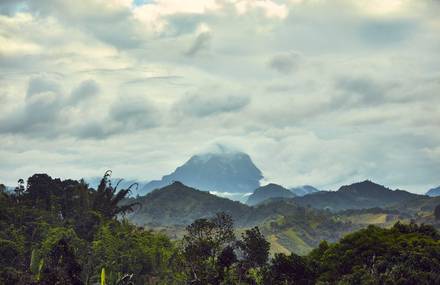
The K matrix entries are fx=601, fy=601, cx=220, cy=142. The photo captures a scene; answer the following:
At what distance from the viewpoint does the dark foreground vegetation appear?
8056cm

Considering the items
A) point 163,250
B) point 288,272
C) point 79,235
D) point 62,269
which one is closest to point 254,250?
point 288,272

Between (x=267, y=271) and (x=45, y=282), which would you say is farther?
(x=267, y=271)

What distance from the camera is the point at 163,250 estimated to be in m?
106

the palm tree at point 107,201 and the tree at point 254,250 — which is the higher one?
the palm tree at point 107,201

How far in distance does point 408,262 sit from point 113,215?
183 feet

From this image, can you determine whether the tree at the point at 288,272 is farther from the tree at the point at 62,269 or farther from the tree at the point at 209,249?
the tree at the point at 62,269

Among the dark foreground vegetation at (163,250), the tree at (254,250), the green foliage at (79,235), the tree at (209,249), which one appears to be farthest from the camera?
the green foliage at (79,235)

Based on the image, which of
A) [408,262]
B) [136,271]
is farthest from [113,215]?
[408,262]

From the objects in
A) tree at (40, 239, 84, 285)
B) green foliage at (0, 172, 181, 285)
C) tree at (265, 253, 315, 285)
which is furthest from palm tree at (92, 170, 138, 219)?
tree at (40, 239, 84, 285)

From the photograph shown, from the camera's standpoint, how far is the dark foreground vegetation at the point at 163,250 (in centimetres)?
8056

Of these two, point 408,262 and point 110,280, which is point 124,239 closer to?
point 110,280

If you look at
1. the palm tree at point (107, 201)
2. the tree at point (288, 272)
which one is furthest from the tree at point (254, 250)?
the palm tree at point (107, 201)

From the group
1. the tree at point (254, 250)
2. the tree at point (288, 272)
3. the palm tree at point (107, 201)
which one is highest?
the palm tree at point (107, 201)

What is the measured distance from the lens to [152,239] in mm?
109000
